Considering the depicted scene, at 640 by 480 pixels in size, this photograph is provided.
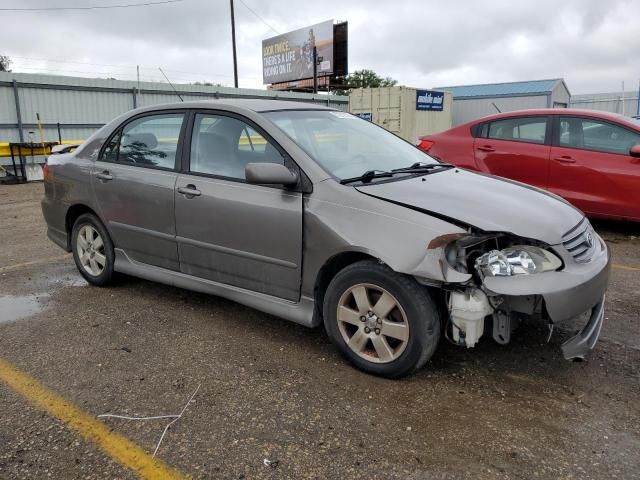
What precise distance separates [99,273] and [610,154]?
18.4 ft

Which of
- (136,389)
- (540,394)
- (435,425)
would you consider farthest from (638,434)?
(136,389)

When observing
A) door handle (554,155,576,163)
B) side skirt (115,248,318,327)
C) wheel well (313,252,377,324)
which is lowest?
side skirt (115,248,318,327)

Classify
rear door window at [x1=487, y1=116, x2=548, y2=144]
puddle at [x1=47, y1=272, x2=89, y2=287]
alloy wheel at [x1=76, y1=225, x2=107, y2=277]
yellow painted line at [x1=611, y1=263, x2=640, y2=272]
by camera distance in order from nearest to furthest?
1. alloy wheel at [x1=76, y1=225, x2=107, y2=277]
2. puddle at [x1=47, y1=272, x2=89, y2=287]
3. yellow painted line at [x1=611, y1=263, x2=640, y2=272]
4. rear door window at [x1=487, y1=116, x2=548, y2=144]

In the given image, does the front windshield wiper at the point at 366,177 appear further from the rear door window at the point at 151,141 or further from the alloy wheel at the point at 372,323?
the rear door window at the point at 151,141

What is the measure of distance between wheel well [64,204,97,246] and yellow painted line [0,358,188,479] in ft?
5.73

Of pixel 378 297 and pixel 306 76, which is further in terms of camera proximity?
pixel 306 76

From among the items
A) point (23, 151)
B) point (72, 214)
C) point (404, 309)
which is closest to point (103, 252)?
point (72, 214)

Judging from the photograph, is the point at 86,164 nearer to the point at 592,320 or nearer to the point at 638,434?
the point at 592,320

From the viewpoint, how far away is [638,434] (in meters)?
2.48

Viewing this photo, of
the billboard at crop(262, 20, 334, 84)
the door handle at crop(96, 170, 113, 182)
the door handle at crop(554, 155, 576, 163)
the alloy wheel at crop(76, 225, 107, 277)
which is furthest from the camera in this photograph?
the billboard at crop(262, 20, 334, 84)

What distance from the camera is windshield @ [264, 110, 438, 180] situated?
11.2ft

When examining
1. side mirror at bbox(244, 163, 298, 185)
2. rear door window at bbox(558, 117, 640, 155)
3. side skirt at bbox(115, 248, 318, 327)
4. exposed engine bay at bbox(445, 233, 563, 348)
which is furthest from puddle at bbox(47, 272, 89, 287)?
rear door window at bbox(558, 117, 640, 155)

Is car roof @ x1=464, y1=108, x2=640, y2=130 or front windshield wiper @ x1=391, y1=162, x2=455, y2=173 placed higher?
car roof @ x1=464, y1=108, x2=640, y2=130

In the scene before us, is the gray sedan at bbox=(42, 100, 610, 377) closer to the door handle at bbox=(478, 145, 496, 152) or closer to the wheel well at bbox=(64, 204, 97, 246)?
the wheel well at bbox=(64, 204, 97, 246)
